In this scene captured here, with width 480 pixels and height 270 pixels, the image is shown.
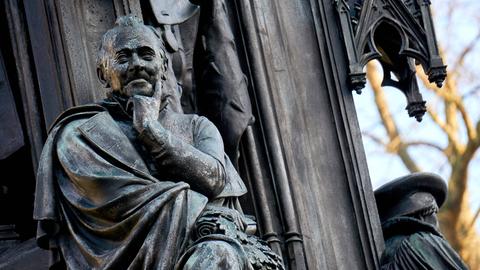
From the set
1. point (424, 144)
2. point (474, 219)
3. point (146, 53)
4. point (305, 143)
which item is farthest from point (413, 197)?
point (424, 144)

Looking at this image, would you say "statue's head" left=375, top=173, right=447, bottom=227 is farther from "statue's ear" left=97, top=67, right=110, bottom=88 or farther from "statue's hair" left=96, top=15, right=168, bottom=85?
"statue's ear" left=97, top=67, right=110, bottom=88

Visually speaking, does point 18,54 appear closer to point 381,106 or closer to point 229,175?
point 229,175

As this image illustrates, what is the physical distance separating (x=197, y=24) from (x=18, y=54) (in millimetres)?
939

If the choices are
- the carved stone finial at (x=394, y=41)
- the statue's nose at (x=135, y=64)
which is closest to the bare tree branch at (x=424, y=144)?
the carved stone finial at (x=394, y=41)

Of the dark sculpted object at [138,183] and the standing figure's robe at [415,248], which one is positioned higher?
the dark sculpted object at [138,183]

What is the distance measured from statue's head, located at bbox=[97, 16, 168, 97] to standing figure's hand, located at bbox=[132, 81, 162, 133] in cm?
8

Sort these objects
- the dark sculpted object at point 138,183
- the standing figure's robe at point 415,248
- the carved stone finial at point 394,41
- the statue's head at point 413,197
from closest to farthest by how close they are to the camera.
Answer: the dark sculpted object at point 138,183, the standing figure's robe at point 415,248, the statue's head at point 413,197, the carved stone finial at point 394,41

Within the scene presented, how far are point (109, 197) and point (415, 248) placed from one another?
7.15 feet

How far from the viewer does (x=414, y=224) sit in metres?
14.6

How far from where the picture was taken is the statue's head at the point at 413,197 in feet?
48.5

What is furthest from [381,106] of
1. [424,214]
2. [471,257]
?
[424,214]

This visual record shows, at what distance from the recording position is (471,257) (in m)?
25.0

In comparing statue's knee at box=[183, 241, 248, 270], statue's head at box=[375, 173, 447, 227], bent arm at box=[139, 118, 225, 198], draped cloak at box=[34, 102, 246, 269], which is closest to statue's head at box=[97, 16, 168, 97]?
draped cloak at box=[34, 102, 246, 269]

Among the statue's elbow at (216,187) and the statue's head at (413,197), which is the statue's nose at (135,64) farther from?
the statue's head at (413,197)
